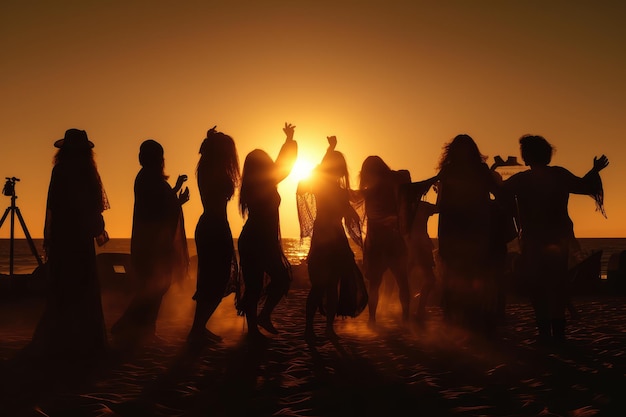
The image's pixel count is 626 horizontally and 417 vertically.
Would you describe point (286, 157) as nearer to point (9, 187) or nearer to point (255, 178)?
point (255, 178)

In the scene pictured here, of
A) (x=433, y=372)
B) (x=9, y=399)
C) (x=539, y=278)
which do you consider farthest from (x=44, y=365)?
(x=539, y=278)

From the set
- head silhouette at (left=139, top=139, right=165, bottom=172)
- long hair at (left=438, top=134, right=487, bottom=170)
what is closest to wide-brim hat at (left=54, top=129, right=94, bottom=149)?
head silhouette at (left=139, top=139, right=165, bottom=172)

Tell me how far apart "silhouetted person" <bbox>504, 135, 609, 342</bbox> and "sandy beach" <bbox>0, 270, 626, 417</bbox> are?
42 cm

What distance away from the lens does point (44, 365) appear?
5590 mm

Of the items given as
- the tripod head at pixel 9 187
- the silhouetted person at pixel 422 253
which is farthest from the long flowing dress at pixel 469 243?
the tripod head at pixel 9 187

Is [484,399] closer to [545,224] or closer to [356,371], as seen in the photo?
[356,371]

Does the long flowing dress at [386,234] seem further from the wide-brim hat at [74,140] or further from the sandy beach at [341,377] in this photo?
the wide-brim hat at [74,140]

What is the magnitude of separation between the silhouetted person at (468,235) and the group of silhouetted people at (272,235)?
1 centimetres

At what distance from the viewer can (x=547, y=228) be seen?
681 centimetres

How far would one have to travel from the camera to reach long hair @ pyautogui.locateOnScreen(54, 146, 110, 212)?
6.25 metres

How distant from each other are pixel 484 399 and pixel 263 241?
133 inches

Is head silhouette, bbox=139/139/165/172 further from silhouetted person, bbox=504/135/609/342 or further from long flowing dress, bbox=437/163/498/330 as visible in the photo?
silhouetted person, bbox=504/135/609/342

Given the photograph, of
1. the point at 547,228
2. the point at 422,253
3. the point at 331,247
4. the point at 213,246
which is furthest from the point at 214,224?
the point at 422,253

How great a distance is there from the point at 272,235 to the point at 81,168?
2.25 m
